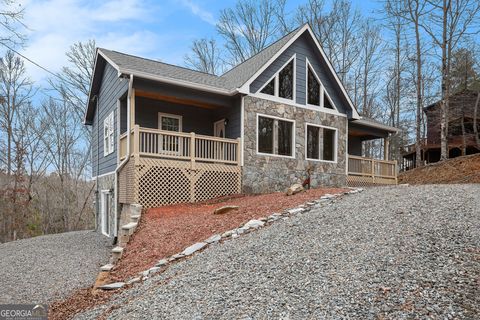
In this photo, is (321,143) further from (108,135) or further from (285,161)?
(108,135)

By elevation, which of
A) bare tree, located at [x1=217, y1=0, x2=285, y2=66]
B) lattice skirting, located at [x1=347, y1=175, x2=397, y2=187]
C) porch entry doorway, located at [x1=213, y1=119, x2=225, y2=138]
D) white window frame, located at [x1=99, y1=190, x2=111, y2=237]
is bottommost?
white window frame, located at [x1=99, y1=190, x2=111, y2=237]

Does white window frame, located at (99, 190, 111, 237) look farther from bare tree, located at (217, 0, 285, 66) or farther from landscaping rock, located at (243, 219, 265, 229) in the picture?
bare tree, located at (217, 0, 285, 66)

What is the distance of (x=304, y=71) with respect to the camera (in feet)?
41.0

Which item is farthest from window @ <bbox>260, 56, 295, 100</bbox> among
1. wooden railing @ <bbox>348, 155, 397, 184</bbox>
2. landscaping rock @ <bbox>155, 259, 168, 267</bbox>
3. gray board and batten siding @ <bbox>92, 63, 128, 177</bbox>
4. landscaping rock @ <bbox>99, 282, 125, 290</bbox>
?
landscaping rock @ <bbox>99, 282, 125, 290</bbox>

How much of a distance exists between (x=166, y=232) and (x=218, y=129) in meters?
5.99

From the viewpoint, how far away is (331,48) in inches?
864

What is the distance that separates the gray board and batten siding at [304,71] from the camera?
37.8 feet

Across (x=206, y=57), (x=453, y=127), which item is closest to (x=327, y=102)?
(x=206, y=57)

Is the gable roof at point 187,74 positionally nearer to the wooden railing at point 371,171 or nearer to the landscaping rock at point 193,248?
the wooden railing at point 371,171

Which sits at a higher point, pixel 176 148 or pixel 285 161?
pixel 176 148

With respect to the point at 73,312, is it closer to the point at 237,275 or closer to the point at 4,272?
the point at 237,275

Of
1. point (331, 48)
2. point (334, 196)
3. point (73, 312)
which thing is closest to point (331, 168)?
point (334, 196)

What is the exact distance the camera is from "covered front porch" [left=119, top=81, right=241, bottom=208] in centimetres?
912

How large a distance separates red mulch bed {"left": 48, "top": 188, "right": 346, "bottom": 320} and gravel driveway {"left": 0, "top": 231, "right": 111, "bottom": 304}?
1.09 meters
